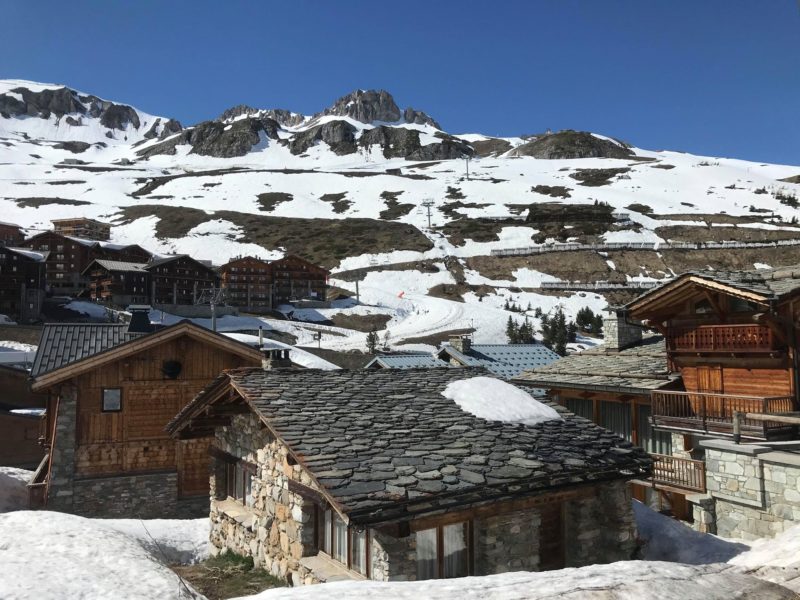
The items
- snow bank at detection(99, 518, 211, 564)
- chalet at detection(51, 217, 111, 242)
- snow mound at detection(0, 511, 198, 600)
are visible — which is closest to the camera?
snow mound at detection(0, 511, 198, 600)

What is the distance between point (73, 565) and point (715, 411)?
17.1m

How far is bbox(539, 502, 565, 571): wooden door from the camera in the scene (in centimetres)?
879

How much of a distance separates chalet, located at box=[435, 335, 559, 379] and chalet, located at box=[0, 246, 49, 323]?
48575 millimetres

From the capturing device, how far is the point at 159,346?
19031mm

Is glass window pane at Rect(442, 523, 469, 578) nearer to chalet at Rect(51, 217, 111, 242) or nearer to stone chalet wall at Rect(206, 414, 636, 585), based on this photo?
stone chalet wall at Rect(206, 414, 636, 585)

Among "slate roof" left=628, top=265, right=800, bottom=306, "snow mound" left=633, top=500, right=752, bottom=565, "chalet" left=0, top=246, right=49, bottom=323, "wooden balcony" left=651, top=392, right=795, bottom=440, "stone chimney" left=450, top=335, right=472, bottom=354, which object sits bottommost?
"snow mound" left=633, top=500, right=752, bottom=565

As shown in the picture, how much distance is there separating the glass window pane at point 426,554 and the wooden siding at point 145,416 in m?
13.4

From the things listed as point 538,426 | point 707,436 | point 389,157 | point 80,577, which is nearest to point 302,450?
point 80,577

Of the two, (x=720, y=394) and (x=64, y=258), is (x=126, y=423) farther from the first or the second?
(x=64, y=258)

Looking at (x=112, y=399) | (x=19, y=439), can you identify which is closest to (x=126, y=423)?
(x=112, y=399)

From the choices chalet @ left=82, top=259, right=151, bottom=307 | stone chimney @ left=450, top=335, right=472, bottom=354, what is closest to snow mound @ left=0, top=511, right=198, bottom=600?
stone chimney @ left=450, top=335, right=472, bottom=354

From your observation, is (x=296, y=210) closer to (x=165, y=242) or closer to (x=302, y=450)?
(x=165, y=242)

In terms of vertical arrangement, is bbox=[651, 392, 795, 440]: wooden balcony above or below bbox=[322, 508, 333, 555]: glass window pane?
above

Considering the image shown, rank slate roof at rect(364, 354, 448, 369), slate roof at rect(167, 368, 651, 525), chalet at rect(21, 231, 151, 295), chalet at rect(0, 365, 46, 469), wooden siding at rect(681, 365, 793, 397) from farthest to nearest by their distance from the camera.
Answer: chalet at rect(21, 231, 151, 295) → slate roof at rect(364, 354, 448, 369) → chalet at rect(0, 365, 46, 469) → wooden siding at rect(681, 365, 793, 397) → slate roof at rect(167, 368, 651, 525)
